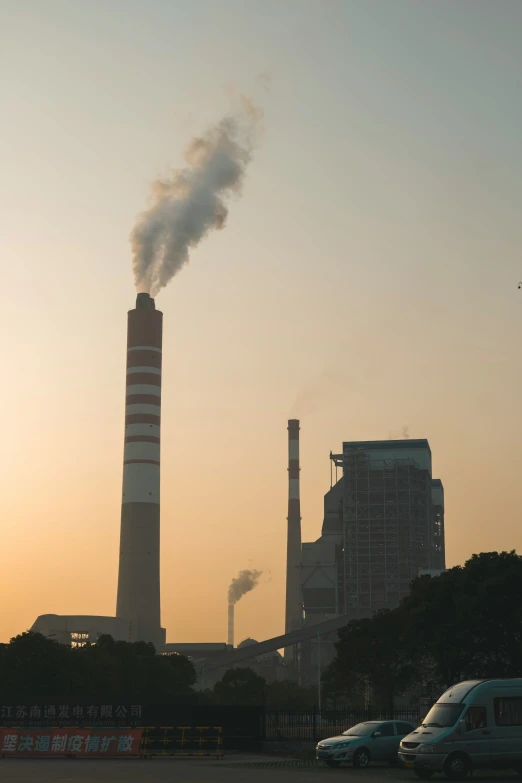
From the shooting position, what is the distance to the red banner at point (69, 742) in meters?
37.7

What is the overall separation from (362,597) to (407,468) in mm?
20356

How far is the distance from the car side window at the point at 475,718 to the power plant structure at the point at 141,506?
A: 81.9 meters

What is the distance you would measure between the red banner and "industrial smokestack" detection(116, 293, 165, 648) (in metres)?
69.2

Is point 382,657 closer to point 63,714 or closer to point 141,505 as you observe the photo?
point 63,714

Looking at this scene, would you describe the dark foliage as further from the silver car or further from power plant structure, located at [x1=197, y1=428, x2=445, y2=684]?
power plant structure, located at [x1=197, y1=428, x2=445, y2=684]

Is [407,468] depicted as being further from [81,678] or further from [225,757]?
[225,757]

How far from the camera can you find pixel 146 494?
108125 millimetres

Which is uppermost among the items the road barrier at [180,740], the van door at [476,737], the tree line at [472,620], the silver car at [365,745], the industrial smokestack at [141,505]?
the industrial smokestack at [141,505]

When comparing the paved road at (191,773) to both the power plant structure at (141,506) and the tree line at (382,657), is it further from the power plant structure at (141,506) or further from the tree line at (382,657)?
the power plant structure at (141,506)

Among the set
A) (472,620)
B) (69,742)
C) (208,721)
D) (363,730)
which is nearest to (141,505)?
(472,620)

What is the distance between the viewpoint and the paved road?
26641mm

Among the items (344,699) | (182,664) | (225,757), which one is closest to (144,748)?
(225,757)

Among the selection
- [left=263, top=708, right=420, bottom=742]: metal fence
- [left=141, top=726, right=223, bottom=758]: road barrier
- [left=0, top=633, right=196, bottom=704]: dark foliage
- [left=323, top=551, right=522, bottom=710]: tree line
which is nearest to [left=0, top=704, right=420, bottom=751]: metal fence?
[left=263, top=708, right=420, bottom=742]: metal fence

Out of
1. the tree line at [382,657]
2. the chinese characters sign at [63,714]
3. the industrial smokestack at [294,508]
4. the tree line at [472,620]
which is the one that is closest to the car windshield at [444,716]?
the tree line at [382,657]
